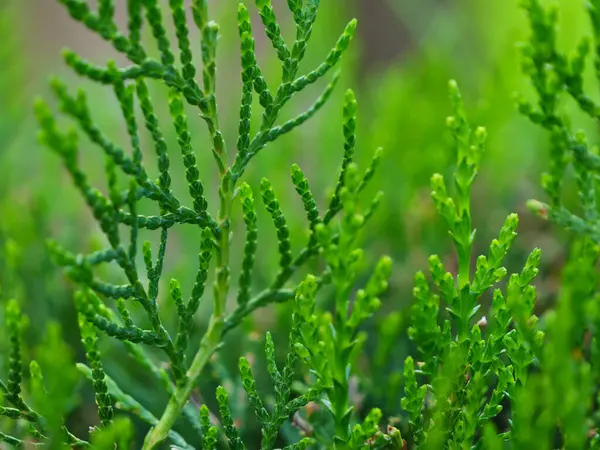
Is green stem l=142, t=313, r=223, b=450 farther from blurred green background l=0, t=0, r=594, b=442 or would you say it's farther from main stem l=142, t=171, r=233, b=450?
blurred green background l=0, t=0, r=594, b=442

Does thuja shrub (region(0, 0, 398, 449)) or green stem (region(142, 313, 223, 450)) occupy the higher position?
thuja shrub (region(0, 0, 398, 449))

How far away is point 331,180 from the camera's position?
67.5 inches

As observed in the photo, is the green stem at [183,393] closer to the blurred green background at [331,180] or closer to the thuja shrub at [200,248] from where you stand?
the thuja shrub at [200,248]

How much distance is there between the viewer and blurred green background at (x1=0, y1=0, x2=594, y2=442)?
3.90 ft

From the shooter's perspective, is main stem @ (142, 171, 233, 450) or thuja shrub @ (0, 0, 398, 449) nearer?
thuja shrub @ (0, 0, 398, 449)

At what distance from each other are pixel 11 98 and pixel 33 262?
62cm

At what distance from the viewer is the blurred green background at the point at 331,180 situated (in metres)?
1.19

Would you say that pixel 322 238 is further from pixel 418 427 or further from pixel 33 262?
pixel 33 262

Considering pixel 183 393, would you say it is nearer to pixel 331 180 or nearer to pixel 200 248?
pixel 200 248

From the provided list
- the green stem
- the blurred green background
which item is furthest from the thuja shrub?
the blurred green background

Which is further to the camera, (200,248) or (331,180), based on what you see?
(331,180)

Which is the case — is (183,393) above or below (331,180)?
below

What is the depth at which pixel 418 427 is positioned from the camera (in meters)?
0.67

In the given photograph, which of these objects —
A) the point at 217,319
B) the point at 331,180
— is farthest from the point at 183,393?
the point at 331,180
